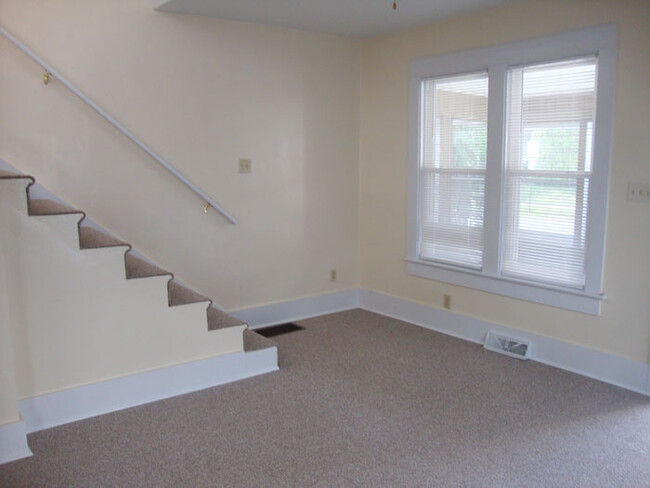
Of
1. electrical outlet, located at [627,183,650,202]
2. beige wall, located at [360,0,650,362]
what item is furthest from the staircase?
electrical outlet, located at [627,183,650,202]

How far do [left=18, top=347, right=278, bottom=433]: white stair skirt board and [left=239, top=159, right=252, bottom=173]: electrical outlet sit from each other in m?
1.49

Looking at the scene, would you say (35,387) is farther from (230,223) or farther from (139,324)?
(230,223)

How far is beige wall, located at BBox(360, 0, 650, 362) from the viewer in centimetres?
323

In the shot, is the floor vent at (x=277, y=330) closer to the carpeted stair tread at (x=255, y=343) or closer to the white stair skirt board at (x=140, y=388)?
the carpeted stair tread at (x=255, y=343)

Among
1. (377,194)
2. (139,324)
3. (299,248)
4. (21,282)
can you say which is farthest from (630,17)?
(21,282)

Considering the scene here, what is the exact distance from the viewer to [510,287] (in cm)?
396

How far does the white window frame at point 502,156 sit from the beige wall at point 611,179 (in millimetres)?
53

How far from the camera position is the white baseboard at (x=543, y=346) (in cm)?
337

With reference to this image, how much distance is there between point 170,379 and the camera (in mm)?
3287

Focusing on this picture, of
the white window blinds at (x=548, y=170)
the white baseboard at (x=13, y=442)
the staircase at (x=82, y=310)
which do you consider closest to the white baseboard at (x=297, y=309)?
the staircase at (x=82, y=310)

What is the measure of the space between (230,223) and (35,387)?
6.15ft

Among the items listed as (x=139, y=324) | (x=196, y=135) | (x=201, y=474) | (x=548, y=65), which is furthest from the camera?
(x=196, y=135)

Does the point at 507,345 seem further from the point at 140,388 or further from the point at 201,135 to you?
the point at 201,135

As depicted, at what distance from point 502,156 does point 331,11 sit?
1.57 metres
